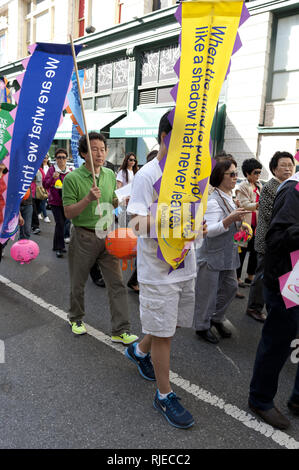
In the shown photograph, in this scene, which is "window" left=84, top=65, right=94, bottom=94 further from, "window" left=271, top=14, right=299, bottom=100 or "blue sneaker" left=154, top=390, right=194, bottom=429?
"blue sneaker" left=154, top=390, right=194, bottom=429

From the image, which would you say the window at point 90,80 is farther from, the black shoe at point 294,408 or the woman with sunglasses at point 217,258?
the black shoe at point 294,408

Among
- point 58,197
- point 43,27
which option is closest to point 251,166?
point 58,197

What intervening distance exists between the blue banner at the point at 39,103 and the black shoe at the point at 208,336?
7.85 ft

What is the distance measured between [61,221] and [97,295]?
2.63 meters

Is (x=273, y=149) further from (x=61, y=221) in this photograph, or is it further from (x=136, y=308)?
(x=136, y=308)

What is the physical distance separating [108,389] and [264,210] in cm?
248

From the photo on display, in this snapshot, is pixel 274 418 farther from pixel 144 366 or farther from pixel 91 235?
pixel 91 235

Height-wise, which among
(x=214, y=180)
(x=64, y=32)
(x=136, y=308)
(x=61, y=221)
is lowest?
(x=136, y=308)

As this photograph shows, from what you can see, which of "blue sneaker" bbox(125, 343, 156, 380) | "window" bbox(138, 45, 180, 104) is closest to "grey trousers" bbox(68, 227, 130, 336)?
"blue sneaker" bbox(125, 343, 156, 380)

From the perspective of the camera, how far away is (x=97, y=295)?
4840mm

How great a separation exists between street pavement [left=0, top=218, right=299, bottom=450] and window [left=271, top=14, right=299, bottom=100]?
8.18 meters

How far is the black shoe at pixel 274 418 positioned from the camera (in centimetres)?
240

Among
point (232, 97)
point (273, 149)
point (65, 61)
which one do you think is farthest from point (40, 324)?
point (232, 97)

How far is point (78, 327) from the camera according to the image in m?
3.71
